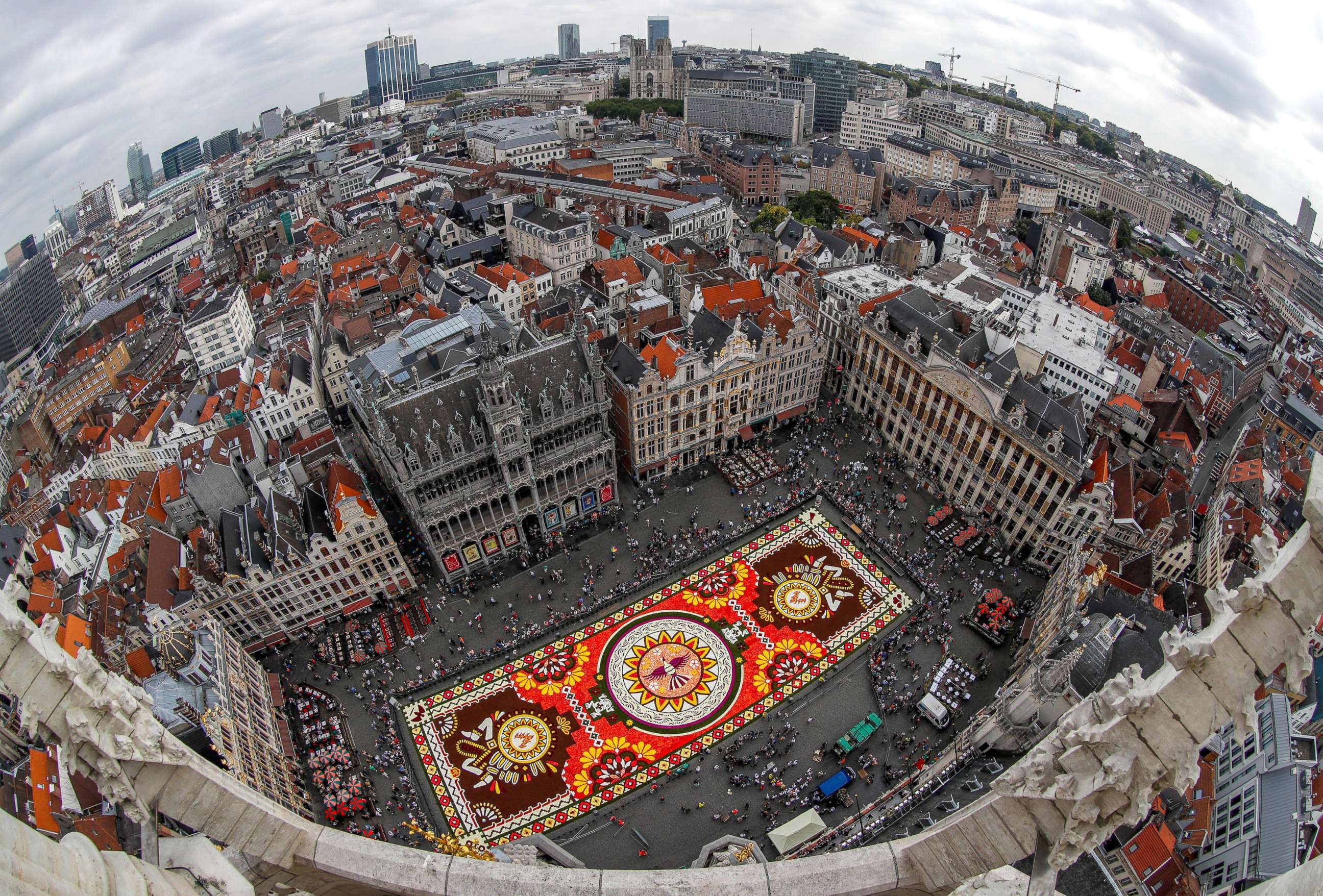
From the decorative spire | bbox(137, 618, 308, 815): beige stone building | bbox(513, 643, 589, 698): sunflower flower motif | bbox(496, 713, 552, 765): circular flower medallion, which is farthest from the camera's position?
the decorative spire

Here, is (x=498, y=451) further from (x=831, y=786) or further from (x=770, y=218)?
(x=770, y=218)

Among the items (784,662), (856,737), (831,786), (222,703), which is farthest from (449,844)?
(856,737)

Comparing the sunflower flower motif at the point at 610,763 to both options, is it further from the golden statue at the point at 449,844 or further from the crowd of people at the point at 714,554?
the golden statue at the point at 449,844

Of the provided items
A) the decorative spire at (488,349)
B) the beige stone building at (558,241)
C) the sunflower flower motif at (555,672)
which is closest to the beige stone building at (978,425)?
the sunflower flower motif at (555,672)

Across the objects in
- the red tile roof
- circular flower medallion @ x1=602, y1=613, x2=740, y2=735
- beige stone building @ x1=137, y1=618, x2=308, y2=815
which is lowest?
circular flower medallion @ x1=602, y1=613, x2=740, y2=735

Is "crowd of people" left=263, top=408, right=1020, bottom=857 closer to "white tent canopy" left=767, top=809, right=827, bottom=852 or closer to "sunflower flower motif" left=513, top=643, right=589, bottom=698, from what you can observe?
"white tent canopy" left=767, top=809, right=827, bottom=852

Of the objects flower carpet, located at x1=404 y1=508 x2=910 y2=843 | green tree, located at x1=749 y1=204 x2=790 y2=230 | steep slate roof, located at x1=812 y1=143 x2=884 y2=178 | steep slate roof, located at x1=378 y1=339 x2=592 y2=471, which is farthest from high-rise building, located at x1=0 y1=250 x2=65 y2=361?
steep slate roof, located at x1=812 y1=143 x2=884 y2=178

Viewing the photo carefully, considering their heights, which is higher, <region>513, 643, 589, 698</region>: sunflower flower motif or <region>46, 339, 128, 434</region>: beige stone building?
<region>46, 339, 128, 434</region>: beige stone building
